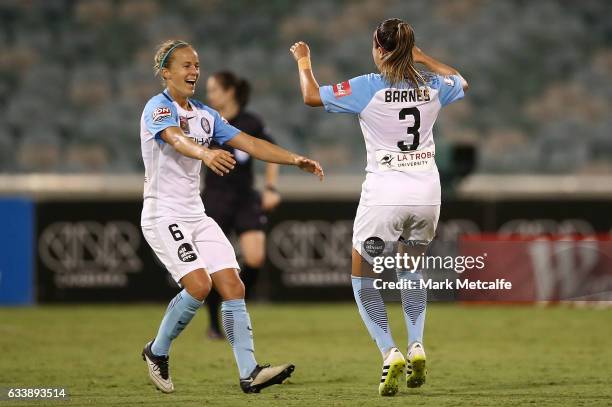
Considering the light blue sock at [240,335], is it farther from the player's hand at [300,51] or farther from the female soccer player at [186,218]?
the player's hand at [300,51]

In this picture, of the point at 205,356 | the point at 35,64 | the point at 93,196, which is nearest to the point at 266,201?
the point at 205,356

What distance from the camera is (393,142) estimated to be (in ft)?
20.3

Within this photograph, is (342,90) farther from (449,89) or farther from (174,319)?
(174,319)

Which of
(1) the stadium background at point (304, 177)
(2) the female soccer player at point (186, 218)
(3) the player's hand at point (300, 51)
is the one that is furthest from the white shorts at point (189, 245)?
(3) the player's hand at point (300, 51)

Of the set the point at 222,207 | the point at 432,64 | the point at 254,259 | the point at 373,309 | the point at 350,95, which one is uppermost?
the point at 432,64

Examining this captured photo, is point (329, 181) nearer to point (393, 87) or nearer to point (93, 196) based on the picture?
point (93, 196)

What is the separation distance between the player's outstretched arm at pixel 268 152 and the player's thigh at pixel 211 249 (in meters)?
0.50

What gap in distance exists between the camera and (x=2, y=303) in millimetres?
13562

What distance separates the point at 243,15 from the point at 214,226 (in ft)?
37.5

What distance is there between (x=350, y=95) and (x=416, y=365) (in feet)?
5.14

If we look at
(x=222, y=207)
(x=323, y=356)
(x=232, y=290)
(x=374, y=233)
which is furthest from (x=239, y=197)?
(x=374, y=233)

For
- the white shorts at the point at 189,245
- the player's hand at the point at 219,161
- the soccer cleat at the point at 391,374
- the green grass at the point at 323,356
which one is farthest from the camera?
the white shorts at the point at 189,245

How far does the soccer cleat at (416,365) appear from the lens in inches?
242

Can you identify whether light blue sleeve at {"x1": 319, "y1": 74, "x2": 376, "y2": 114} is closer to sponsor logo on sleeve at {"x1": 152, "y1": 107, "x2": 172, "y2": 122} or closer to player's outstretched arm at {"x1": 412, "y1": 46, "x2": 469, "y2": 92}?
player's outstretched arm at {"x1": 412, "y1": 46, "x2": 469, "y2": 92}
